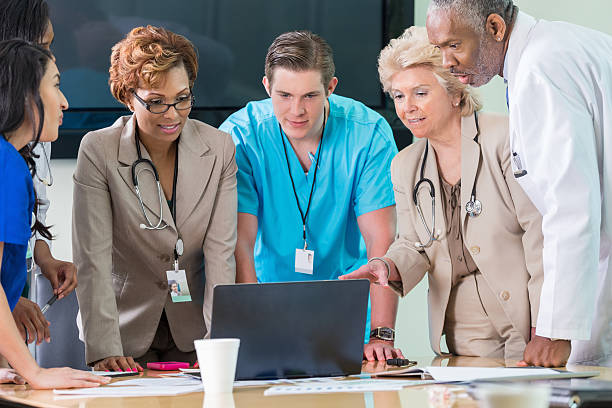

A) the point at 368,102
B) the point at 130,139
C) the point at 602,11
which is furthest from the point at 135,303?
the point at 602,11

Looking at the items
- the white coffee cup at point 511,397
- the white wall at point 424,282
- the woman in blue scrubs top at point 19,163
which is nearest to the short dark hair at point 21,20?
the woman in blue scrubs top at point 19,163

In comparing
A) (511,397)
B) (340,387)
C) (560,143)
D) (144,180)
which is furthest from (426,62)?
(511,397)

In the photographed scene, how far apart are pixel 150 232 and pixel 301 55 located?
0.79 metres

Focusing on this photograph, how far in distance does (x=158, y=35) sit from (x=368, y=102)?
156 centimetres

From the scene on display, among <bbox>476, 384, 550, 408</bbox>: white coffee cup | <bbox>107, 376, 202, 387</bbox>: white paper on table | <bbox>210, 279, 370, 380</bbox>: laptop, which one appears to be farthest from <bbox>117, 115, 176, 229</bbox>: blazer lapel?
<bbox>476, 384, 550, 408</bbox>: white coffee cup

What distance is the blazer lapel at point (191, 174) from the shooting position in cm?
235

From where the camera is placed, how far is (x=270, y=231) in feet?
9.02

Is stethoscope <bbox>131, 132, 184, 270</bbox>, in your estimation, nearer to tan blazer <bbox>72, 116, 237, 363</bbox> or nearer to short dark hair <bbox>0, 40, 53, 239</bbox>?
tan blazer <bbox>72, 116, 237, 363</bbox>

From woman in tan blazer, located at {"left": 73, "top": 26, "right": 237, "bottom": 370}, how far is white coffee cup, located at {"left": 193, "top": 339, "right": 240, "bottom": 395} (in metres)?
0.95

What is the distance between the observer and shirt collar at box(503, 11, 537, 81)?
6.19 feet

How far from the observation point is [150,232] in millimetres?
2287

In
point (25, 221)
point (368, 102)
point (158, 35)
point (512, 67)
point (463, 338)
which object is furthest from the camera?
point (368, 102)

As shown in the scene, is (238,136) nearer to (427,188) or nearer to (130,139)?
(130,139)

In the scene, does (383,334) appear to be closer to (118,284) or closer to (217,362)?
(118,284)
